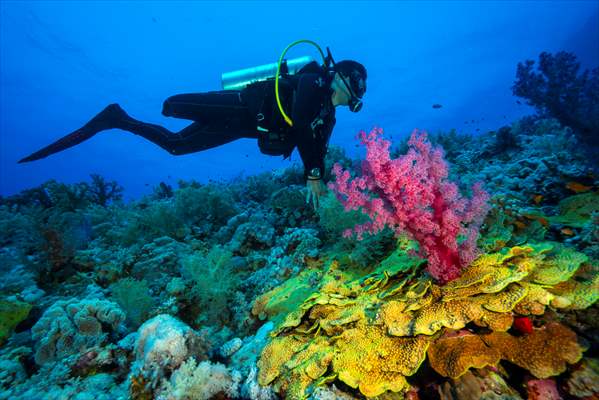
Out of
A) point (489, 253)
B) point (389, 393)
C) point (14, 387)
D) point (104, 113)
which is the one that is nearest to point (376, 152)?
point (489, 253)

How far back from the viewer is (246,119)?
16.7ft

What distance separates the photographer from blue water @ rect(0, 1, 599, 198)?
65.9 meters

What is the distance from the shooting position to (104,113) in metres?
5.79

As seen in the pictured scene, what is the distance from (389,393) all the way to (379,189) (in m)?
1.35

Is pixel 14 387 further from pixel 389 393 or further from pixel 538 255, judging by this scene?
pixel 538 255

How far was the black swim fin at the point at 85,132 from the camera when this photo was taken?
5113 mm

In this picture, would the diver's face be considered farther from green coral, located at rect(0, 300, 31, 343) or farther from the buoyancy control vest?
green coral, located at rect(0, 300, 31, 343)

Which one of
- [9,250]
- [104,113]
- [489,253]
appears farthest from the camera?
[104,113]

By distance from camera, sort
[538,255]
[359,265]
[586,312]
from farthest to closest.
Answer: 1. [359,265]
2. [538,255]
3. [586,312]

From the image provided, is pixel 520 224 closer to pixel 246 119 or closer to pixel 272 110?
pixel 272 110

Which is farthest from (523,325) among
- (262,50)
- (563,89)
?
(262,50)

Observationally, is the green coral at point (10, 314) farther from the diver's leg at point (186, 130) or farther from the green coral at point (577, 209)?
the green coral at point (577, 209)

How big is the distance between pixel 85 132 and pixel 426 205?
6304 millimetres

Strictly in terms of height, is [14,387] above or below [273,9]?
below
